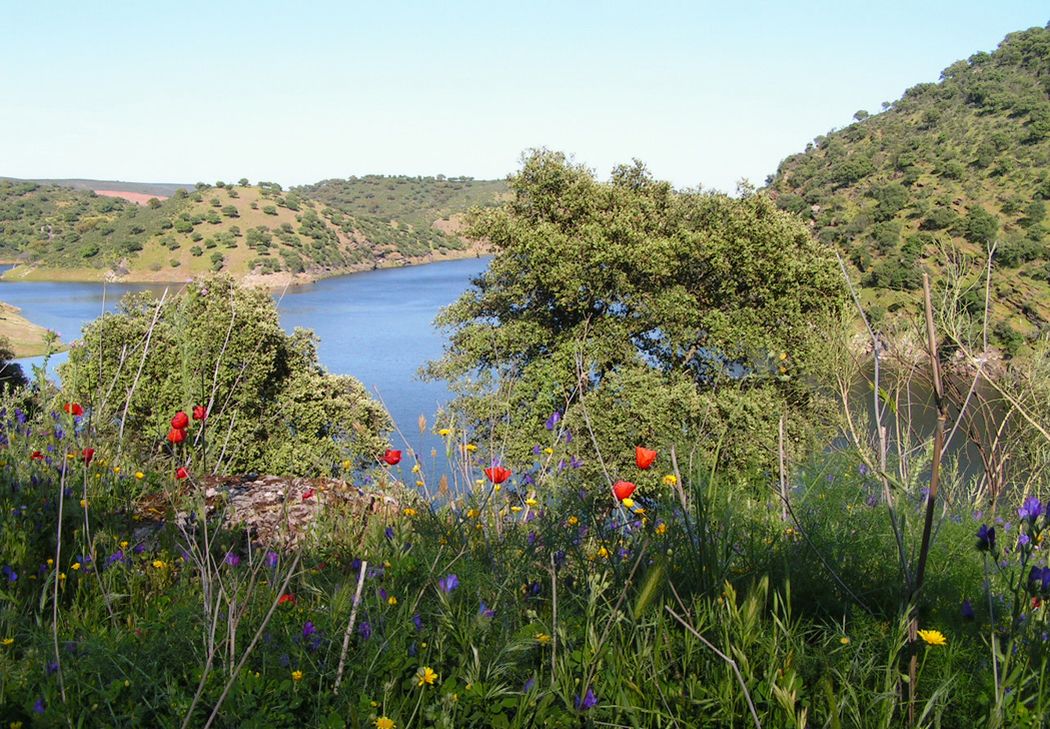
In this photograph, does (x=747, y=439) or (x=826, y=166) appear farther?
(x=826, y=166)

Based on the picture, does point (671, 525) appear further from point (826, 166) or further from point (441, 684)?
point (826, 166)

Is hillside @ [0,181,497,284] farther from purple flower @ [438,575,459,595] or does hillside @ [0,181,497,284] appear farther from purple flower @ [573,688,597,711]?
purple flower @ [573,688,597,711]

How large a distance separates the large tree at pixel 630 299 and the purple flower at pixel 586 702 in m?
12.6

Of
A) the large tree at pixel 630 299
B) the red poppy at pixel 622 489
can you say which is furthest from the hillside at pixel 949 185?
the red poppy at pixel 622 489

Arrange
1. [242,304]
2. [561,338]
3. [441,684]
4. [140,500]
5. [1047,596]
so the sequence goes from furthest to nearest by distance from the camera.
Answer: [561,338] → [242,304] → [140,500] → [441,684] → [1047,596]

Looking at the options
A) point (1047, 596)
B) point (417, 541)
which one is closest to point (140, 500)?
point (417, 541)

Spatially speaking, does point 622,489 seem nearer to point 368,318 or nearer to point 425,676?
point 425,676

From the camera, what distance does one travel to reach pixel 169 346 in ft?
52.9

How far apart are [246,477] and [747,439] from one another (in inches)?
399

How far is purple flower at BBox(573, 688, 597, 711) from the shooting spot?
1.75 meters

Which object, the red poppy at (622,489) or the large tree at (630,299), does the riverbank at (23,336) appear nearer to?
the large tree at (630,299)

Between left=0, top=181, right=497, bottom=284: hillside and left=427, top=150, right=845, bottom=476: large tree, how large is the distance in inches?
2420

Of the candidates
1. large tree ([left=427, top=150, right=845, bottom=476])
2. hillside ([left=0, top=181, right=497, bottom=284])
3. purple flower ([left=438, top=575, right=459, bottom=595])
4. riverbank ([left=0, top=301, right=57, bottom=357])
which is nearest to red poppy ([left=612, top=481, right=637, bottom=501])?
purple flower ([left=438, top=575, right=459, bottom=595])

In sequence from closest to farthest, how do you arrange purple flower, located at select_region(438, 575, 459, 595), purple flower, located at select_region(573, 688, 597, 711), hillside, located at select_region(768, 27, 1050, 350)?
1. purple flower, located at select_region(573, 688, 597, 711)
2. purple flower, located at select_region(438, 575, 459, 595)
3. hillside, located at select_region(768, 27, 1050, 350)
